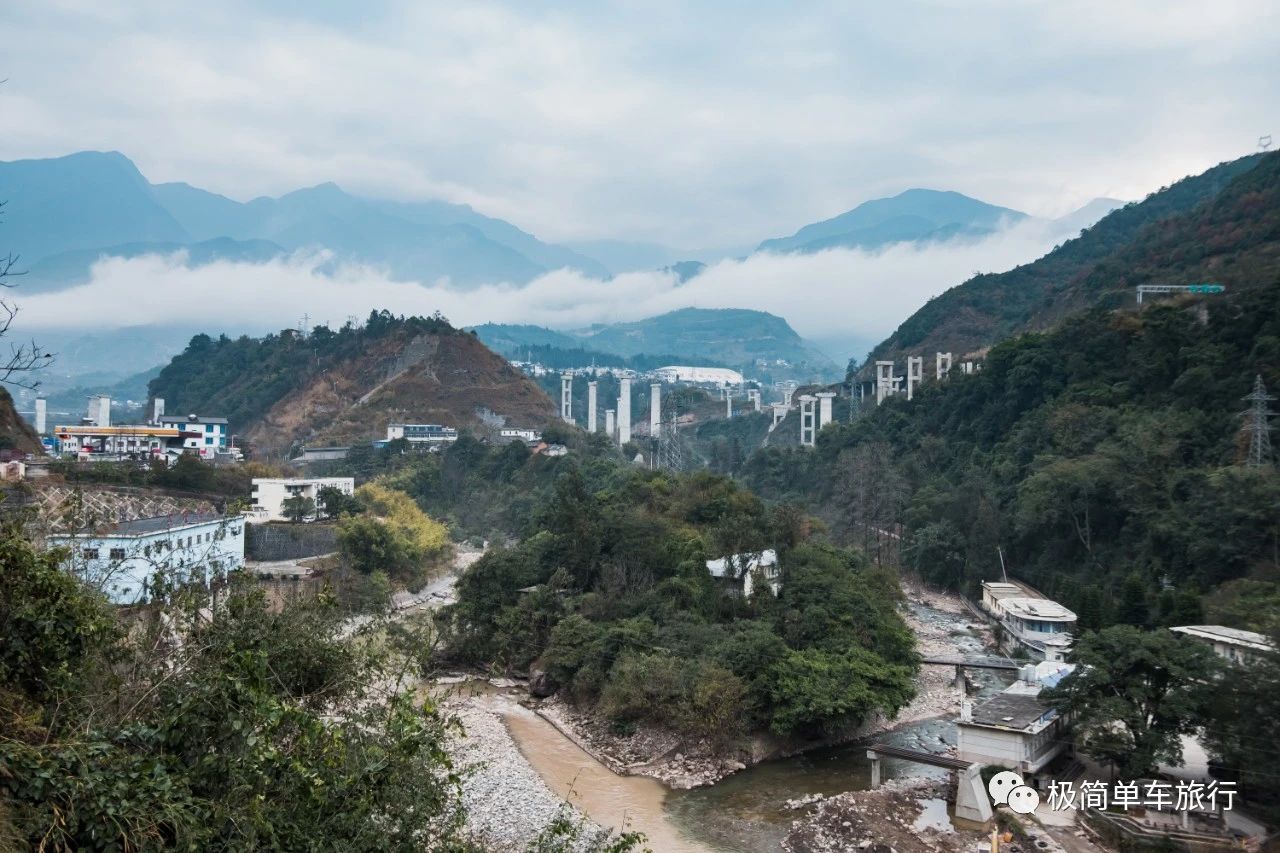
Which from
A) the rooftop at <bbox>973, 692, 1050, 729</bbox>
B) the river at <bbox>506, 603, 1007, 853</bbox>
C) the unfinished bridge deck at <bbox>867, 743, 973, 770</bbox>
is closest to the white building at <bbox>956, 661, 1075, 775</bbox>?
the rooftop at <bbox>973, 692, 1050, 729</bbox>

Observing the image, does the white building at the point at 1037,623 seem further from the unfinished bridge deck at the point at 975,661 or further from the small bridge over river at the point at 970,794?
the small bridge over river at the point at 970,794

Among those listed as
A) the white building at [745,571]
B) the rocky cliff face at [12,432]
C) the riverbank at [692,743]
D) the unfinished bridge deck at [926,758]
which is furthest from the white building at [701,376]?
the unfinished bridge deck at [926,758]

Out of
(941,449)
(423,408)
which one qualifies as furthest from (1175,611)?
(423,408)

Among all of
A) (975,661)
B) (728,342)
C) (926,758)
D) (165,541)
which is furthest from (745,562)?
(728,342)

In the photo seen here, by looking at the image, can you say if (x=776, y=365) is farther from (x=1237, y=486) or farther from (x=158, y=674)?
(x=158, y=674)

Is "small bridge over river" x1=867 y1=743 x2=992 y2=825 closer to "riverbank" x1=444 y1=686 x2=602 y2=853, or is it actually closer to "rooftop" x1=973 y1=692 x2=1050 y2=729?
"rooftop" x1=973 y1=692 x2=1050 y2=729

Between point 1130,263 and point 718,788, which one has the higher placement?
point 1130,263

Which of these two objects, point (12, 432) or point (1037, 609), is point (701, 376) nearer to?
point (12, 432)
